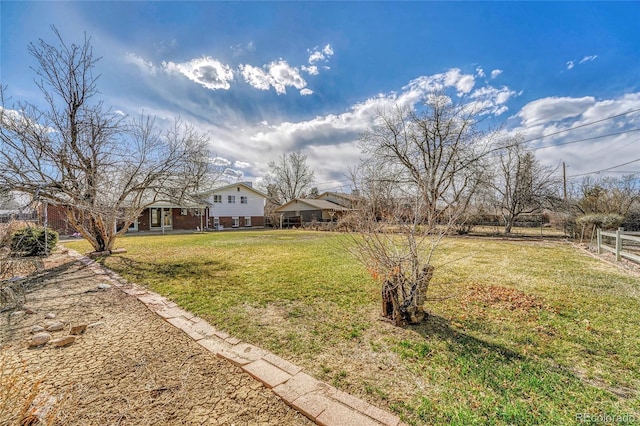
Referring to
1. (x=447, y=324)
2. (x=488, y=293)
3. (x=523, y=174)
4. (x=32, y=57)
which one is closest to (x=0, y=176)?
(x=32, y=57)

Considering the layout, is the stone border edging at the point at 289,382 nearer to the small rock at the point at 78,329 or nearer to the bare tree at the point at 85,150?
the small rock at the point at 78,329

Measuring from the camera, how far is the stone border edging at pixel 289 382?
70.1 inches

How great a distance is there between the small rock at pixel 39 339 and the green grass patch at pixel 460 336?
1594 millimetres

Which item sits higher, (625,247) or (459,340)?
(625,247)

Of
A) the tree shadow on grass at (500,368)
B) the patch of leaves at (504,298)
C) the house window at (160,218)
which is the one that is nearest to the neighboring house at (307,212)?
the house window at (160,218)

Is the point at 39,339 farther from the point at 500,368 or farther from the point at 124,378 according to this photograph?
the point at 500,368

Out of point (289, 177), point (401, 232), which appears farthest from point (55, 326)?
point (289, 177)

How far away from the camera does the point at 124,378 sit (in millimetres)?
2219

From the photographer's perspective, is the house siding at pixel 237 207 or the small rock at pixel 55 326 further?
the house siding at pixel 237 207

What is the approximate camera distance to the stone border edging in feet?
5.84

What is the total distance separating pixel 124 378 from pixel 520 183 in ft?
79.6

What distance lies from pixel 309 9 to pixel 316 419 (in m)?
10.2

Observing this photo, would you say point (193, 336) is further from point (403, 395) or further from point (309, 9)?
point (309, 9)

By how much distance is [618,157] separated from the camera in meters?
15.2
